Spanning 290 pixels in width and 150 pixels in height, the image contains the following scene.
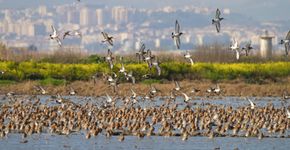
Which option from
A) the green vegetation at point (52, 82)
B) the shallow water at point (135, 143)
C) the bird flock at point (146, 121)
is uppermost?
the green vegetation at point (52, 82)

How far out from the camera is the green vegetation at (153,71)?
2648 inches

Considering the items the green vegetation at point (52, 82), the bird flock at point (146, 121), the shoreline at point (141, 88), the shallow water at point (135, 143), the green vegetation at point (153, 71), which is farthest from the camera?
the green vegetation at point (153, 71)

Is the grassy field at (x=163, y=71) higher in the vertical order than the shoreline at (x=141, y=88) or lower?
higher

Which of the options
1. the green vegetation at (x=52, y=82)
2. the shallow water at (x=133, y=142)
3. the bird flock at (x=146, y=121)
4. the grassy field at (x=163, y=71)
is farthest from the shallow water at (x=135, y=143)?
the grassy field at (x=163, y=71)

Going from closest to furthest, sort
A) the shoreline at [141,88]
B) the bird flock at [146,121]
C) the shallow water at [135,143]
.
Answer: the shallow water at [135,143] → the bird flock at [146,121] → the shoreline at [141,88]

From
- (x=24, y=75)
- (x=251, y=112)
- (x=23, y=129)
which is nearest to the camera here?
(x=23, y=129)

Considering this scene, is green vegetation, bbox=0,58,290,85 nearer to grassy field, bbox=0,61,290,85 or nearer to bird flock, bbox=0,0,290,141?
grassy field, bbox=0,61,290,85

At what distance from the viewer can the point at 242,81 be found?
69750 mm

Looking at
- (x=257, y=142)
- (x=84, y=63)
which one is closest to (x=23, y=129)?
(x=257, y=142)

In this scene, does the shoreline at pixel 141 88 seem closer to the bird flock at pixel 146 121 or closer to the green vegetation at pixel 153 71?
the green vegetation at pixel 153 71

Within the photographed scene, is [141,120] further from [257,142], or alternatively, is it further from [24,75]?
[24,75]

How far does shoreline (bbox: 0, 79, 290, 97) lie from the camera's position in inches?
2362

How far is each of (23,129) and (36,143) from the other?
8.01 ft

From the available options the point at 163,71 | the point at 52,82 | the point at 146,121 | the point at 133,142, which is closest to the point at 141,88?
the point at 52,82
